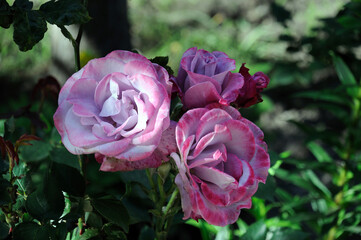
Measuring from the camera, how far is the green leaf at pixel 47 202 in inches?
21.4

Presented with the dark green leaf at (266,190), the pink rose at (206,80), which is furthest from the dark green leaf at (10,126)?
the dark green leaf at (266,190)

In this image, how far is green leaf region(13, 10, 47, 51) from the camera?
0.53m

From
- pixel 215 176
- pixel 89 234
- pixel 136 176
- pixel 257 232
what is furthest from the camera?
pixel 257 232

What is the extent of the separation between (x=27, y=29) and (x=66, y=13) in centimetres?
5

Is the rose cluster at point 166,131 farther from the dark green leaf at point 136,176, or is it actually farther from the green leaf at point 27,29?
the dark green leaf at point 136,176

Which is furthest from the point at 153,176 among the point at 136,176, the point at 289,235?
the point at 289,235

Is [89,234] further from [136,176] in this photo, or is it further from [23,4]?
[23,4]

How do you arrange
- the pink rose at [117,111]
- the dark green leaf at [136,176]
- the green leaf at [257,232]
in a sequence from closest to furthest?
1. the pink rose at [117,111]
2. the dark green leaf at [136,176]
3. the green leaf at [257,232]

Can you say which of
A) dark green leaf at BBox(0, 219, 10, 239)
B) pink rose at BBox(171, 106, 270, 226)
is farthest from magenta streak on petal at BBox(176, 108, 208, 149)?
dark green leaf at BBox(0, 219, 10, 239)

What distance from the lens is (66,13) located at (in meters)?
0.56

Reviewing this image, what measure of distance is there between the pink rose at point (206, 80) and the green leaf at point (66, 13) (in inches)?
5.7

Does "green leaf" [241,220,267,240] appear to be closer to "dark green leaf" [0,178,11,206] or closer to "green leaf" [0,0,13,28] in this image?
"dark green leaf" [0,178,11,206]

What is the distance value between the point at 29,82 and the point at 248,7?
1.94 m

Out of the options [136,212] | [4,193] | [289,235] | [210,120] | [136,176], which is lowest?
[289,235]
